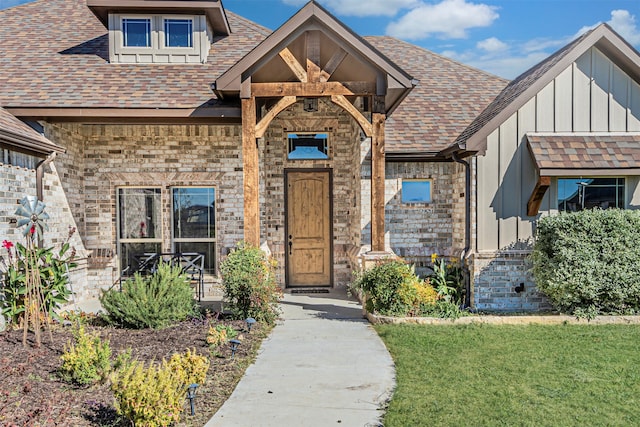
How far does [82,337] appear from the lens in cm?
500

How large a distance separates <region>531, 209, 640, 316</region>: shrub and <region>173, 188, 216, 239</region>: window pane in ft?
21.7

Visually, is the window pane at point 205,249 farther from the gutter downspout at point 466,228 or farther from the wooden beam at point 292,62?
the gutter downspout at point 466,228

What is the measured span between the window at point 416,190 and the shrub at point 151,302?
5014 mm

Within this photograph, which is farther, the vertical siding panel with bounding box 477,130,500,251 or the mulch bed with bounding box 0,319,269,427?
the vertical siding panel with bounding box 477,130,500,251

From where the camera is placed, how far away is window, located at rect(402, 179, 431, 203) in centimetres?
1022

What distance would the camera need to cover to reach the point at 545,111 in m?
8.66

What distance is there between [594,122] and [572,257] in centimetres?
270

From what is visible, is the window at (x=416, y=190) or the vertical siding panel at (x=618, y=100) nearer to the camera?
the vertical siding panel at (x=618, y=100)

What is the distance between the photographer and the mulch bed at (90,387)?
4.05 metres

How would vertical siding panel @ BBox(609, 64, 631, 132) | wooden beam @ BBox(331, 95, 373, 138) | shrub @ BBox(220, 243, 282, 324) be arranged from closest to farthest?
shrub @ BBox(220, 243, 282, 324), wooden beam @ BBox(331, 95, 373, 138), vertical siding panel @ BBox(609, 64, 631, 132)

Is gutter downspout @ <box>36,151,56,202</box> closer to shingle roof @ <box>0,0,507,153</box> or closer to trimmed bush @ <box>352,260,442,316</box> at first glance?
shingle roof @ <box>0,0,507,153</box>

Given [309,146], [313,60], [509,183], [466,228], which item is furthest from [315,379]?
[309,146]

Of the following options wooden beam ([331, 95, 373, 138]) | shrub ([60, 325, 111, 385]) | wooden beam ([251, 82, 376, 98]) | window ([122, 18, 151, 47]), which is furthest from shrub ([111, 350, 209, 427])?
window ([122, 18, 151, 47])

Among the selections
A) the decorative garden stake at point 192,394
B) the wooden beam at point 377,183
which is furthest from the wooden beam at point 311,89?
the decorative garden stake at point 192,394
